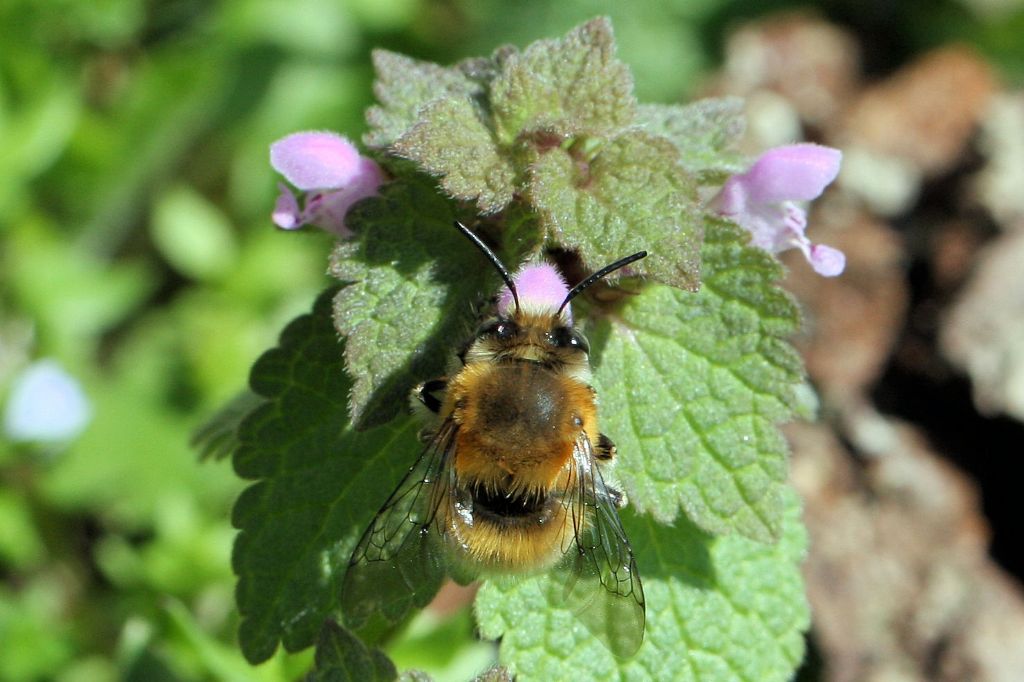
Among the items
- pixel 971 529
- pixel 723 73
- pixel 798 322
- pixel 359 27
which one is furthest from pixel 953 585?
pixel 359 27

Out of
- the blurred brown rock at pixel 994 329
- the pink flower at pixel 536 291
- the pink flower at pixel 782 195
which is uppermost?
the pink flower at pixel 536 291

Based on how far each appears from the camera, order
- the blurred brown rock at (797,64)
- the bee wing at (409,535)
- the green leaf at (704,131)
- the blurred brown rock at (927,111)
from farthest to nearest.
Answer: the blurred brown rock at (797,64)
the blurred brown rock at (927,111)
the green leaf at (704,131)
the bee wing at (409,535)

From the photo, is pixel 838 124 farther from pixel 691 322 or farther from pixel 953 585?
pixel 691 322

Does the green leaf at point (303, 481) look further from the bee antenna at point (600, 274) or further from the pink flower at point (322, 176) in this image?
the bee antenna at point (600, 274)

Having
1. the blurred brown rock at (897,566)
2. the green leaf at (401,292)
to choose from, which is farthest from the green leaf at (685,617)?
the blurred brown rock at (897,566)

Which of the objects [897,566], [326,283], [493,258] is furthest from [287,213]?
[897,566]

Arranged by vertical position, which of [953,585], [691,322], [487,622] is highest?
[691,322]
